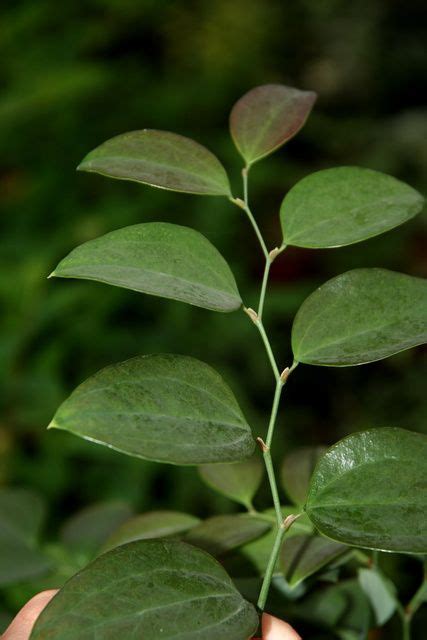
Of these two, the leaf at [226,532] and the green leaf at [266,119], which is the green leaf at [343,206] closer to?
the green leaf at [266,119]

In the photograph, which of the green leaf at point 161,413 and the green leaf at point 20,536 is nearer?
Result: the green leaf at point 161,413

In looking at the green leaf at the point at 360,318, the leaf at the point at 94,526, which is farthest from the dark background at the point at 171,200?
the green leaf at the point at 360,318

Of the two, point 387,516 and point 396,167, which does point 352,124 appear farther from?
point 387,516

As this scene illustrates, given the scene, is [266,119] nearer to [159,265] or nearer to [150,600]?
[159,265]

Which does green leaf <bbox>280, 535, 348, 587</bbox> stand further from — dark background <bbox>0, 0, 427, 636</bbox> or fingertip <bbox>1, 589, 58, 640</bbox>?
dark background <bbox>0, 0, 427, 636</bbox>

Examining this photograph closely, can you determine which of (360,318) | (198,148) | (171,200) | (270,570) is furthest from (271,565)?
(171,200)

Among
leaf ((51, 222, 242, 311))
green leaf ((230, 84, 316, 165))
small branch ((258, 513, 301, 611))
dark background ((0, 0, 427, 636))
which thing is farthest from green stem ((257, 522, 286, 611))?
dark background ((0, 0, 427, 636))
